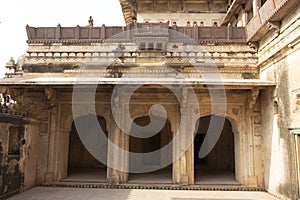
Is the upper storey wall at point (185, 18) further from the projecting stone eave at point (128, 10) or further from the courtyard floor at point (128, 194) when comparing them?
the courtyard floor at point (128, 194)

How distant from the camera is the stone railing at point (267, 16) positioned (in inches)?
247

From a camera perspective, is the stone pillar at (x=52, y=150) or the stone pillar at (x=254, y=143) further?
the stone pillar at (x=52, y=150)

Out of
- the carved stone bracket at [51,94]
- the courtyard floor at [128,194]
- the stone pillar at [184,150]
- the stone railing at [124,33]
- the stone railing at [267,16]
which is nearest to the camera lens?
the stone railing at [267,16]

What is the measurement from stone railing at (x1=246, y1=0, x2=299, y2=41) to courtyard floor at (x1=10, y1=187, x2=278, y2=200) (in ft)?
14.4

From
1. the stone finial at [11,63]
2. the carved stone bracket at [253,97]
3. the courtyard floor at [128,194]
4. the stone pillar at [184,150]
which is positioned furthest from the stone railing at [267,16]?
the stone finial at [11,63]

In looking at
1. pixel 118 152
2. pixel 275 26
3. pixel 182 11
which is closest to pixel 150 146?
pixel 118 152

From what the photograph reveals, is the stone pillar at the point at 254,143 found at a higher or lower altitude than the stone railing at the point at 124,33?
lower

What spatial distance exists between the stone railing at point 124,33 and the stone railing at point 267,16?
0.79 meters

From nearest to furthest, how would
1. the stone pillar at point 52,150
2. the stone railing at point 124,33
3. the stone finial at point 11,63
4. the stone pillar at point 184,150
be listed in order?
1. the stone pillar at point 184,150
2. the stone pillar at point 52,150
3. the stone railing at point 124,33
4. the stone finial at point 11,63

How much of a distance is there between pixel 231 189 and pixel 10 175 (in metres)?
5.86

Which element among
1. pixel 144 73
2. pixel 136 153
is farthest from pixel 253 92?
pixel 136 153

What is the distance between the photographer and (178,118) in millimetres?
8672

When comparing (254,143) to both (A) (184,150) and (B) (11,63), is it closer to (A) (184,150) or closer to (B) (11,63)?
(A) (184,150)

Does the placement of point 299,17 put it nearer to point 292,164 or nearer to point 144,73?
point 292,164
